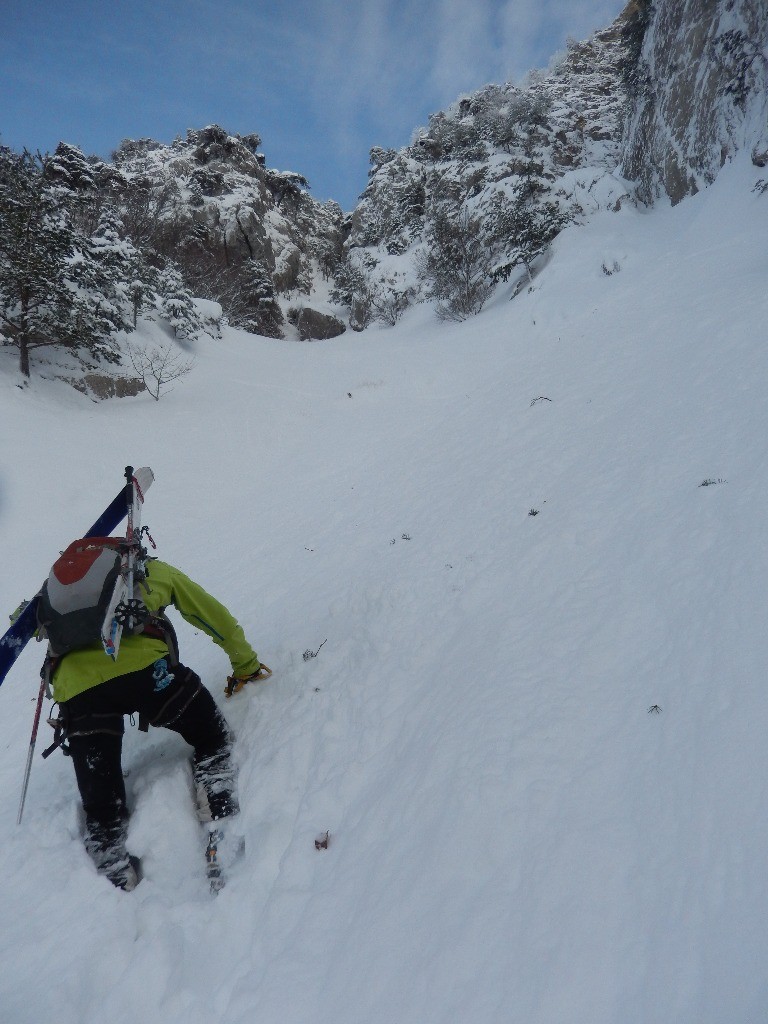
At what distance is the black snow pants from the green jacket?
7 cm

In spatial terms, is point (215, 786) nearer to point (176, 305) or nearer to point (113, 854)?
point (113, 854)

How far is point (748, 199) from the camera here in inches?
486

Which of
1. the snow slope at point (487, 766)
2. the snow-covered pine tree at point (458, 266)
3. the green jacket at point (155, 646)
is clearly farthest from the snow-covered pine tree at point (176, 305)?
the green jacket at point (155, 646)

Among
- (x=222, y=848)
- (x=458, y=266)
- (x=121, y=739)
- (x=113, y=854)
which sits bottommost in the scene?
(x=222, y=848)

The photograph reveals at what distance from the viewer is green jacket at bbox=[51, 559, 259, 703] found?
2.79 metres

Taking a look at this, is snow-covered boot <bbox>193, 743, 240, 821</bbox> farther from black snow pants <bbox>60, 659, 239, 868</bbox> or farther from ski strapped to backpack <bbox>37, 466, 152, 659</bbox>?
ski strapped to backpack <bbox>37, 466, 152, 659</bbox>

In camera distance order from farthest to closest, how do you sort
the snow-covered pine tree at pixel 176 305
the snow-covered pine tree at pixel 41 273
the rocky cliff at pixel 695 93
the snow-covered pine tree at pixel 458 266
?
the snow-covered pine tree at pixel 458 266 → the snow-covered pine tree at pixel 176 305 → the rocky cliff at pixel 695 93 → the snow-covered pine tree at pixel 41 273

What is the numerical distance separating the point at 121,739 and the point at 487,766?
221 cm

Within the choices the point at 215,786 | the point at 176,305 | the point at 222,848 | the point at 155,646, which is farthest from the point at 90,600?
the point at 176,305

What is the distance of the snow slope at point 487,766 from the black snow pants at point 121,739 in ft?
0.40

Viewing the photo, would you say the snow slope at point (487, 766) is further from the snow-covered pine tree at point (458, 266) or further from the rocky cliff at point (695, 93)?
the snow-covered pine tree at point (458, 266)

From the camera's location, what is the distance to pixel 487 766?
242cm

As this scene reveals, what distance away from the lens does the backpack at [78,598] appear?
274 centimetres

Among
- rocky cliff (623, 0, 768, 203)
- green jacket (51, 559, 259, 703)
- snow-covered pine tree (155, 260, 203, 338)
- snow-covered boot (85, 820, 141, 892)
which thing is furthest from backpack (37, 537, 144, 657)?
snow-covered pine tree (155, 260, 203, 338)
